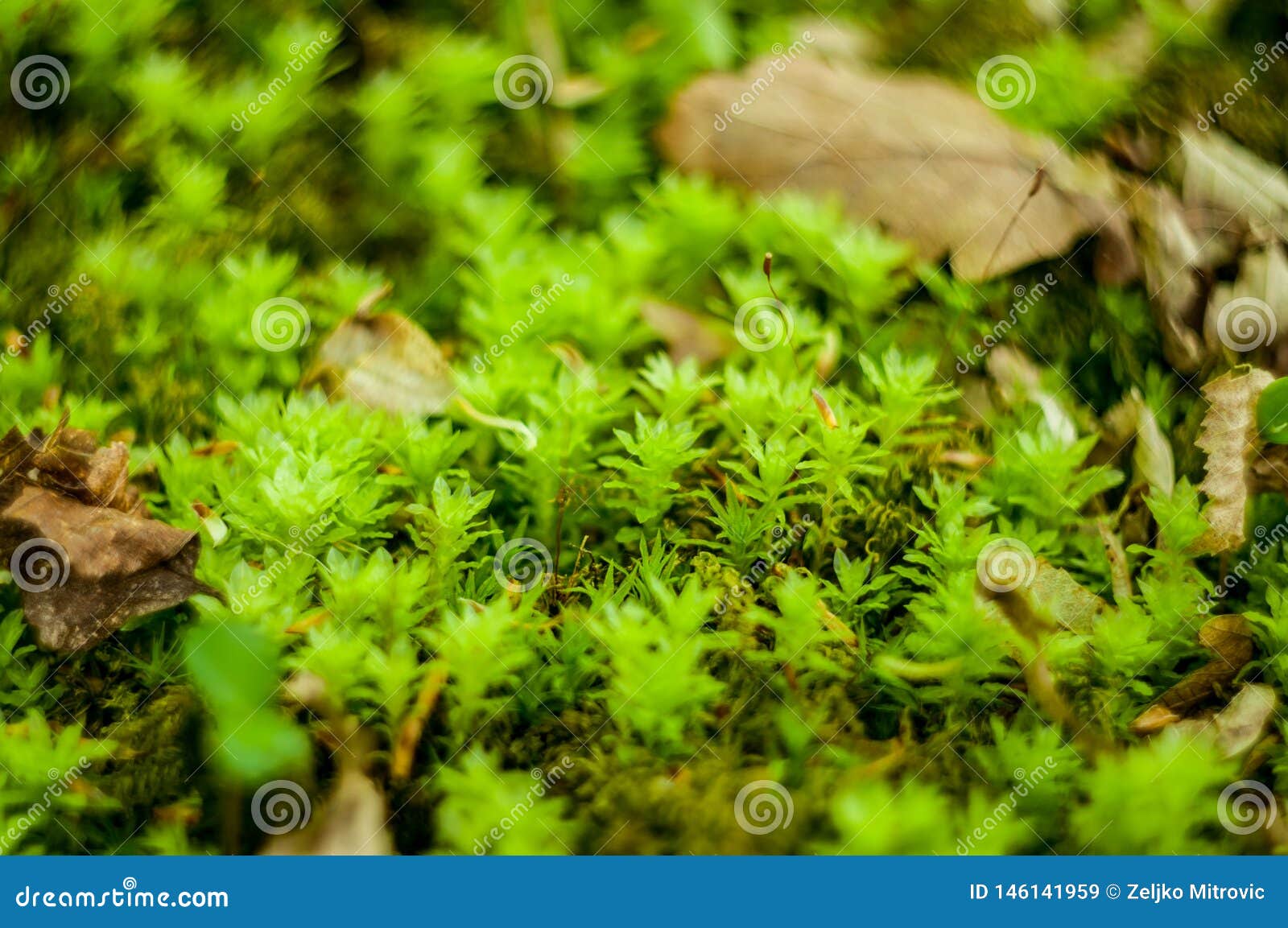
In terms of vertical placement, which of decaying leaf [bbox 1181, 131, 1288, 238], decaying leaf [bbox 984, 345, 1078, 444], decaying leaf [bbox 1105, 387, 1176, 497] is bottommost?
decaying leaf [bbox 984, 345, 1078, 444]

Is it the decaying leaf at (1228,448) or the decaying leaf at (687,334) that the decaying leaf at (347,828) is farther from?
the decaying leaf at (1228,448)

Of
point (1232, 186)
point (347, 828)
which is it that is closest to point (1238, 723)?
point (1232, 186)

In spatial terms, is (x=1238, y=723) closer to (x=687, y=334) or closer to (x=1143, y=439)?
(x=1143, y=439)

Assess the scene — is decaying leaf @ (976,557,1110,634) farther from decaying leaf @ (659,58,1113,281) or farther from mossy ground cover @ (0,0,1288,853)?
decaying leaf @ (659,58,1113,281)

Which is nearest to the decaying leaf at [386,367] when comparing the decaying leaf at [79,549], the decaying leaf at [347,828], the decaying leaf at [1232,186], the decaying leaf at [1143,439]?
the decaying leaf at [79,549]

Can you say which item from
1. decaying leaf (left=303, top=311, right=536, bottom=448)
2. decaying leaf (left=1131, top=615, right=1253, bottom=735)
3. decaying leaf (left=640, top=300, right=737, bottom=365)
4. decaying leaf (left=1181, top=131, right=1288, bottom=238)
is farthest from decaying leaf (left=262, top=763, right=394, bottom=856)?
decaying leaf (left=1181, top=131, right=1288, bottom=238)

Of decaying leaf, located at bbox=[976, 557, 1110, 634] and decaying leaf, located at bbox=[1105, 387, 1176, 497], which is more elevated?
decaying leaf, located at bbox=[1105, 387, 1176, 497]

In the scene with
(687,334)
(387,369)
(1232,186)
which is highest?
(1232,186)
